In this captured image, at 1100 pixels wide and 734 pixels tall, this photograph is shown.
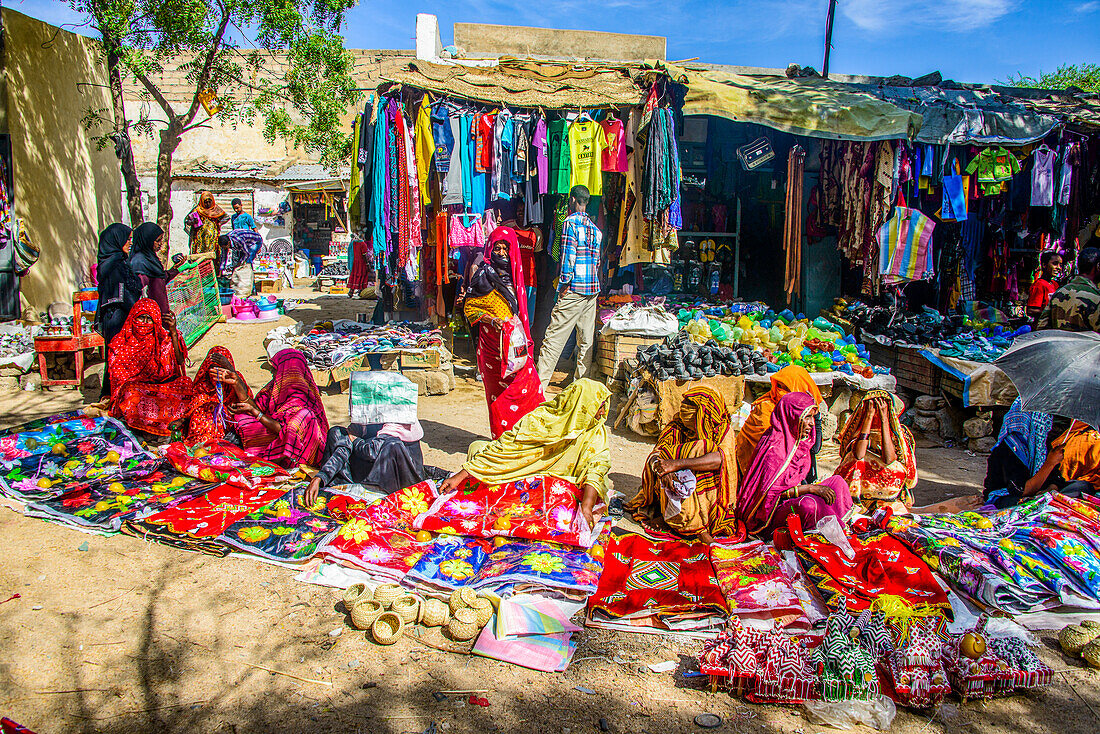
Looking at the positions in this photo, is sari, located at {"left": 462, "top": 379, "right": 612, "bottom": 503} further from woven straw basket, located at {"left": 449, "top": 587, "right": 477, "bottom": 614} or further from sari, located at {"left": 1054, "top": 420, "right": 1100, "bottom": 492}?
sari, located at {"left": 1054, "top": 420, "right": 1100, "bottom": 492}

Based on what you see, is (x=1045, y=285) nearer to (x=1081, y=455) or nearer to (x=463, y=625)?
(x=1081, y=455)

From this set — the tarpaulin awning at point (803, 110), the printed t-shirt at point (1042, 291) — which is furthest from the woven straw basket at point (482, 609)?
the printed t-shirt at point (1042, 291)

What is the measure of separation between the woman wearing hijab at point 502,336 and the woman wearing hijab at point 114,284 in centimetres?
370

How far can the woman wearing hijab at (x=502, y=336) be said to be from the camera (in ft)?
16.8

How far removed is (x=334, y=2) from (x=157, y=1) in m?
2.41

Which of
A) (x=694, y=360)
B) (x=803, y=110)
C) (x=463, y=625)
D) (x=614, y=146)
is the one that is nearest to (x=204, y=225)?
(x=614, y=146)

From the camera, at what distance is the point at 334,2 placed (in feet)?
33.8

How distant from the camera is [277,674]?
280 cm

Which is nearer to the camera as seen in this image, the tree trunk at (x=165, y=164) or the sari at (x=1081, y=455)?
the sari at (x=1081, y=455)

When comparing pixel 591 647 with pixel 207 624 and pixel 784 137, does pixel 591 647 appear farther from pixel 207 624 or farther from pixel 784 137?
pixel 784 137

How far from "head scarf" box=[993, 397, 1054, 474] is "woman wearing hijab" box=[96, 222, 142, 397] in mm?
7446

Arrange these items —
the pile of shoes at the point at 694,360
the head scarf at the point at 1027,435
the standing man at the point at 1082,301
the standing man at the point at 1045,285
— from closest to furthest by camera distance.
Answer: the head scarf at the point at 1027,435 → the standing man at the point at 1082,301 → the pile of shoes at the point at 694,360 → the standing man at the point at 1045,285

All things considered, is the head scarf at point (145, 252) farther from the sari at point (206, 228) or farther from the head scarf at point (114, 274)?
the sari at point (206, 228)

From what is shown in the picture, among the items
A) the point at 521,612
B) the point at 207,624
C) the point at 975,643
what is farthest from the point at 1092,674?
the point at 207,624
